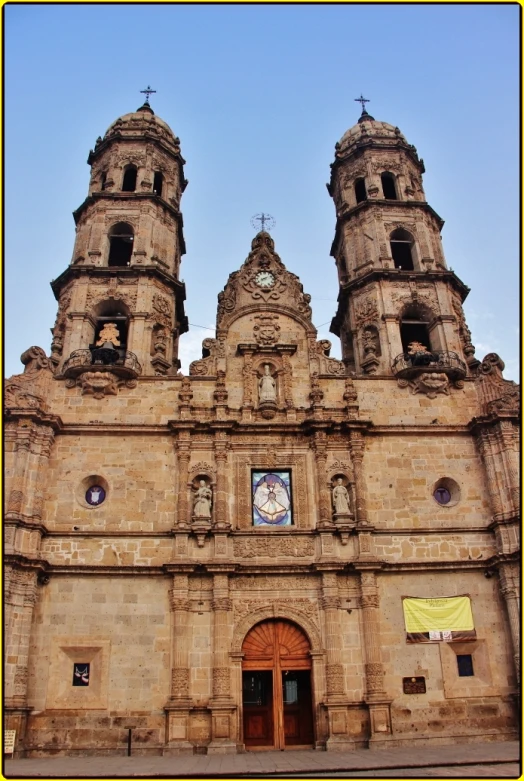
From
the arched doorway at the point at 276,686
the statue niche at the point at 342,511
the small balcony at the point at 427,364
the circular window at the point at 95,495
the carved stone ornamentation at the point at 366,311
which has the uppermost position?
the carved stone ornamentation at the point at 366,311

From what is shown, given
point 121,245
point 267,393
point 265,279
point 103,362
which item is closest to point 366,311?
point 265,279

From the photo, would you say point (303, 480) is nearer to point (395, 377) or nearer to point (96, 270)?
point (395, 377)

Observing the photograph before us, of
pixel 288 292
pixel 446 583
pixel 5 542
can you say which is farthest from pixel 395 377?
pixel 5 542

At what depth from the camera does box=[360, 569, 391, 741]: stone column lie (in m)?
17.6

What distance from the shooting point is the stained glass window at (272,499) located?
20.3 meters

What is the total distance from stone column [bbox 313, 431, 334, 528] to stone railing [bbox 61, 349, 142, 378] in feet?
21.7

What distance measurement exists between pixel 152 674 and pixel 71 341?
11.8 meters

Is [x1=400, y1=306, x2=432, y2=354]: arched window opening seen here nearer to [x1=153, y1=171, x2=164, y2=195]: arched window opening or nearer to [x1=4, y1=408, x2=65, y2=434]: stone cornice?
[x1=153, y1=171, x2=164, y2=195]: arched window opening

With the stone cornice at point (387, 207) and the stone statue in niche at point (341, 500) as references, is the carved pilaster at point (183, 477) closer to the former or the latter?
the stone statue in niche at point (341, 500)

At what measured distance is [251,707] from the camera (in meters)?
18.4

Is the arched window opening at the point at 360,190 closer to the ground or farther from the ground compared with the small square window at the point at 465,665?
farther from the ground

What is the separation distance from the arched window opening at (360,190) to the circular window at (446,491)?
14382 millimetres

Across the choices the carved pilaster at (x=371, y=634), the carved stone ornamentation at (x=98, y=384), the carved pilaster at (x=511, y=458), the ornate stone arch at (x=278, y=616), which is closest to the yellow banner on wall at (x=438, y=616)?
the carved pilaster at (x=371, y=634)

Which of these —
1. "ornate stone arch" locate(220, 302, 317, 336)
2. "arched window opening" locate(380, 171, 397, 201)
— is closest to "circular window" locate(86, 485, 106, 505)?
"ornate stone arch" locate(220, 302, 317, 336)
